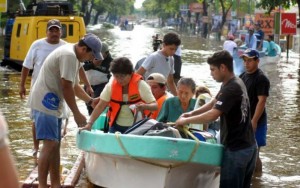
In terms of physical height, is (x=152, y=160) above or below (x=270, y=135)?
above

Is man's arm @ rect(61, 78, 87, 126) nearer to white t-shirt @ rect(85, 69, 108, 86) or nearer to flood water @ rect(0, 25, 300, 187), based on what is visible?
flood water @ rect(0, 25, 300, 187)

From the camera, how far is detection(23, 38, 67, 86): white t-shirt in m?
9.18

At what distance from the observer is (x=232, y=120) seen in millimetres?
5926

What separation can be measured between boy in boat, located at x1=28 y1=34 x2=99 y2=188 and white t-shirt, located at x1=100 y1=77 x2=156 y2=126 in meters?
0.50

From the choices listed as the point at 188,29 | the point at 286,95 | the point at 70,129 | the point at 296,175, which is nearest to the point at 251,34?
the point at 286,95

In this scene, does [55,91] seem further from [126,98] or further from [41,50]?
[41,50]

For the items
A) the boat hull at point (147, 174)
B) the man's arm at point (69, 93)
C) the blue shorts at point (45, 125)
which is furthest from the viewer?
the blue shorts at point (45, 125)

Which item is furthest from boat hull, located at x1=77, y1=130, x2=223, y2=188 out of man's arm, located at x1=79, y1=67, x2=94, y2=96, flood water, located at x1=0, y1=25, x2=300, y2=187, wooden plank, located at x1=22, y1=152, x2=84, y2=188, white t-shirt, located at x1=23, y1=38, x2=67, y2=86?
white t-shirt, located at x1=23, y1=38, x2=67, y2=86

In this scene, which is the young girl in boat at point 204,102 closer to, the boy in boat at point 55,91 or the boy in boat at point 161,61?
the boy in boat at point 161,61

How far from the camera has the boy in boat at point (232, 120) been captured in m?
5.87

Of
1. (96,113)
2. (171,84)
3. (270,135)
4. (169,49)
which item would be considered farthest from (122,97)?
(270,135)

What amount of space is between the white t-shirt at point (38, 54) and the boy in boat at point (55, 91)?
2.24 metres

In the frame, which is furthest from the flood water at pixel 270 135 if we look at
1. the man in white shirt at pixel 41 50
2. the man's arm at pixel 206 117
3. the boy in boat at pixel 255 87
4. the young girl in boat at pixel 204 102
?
the man's arm at pixel 206 117

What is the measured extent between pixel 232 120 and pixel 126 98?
1.84 metres
